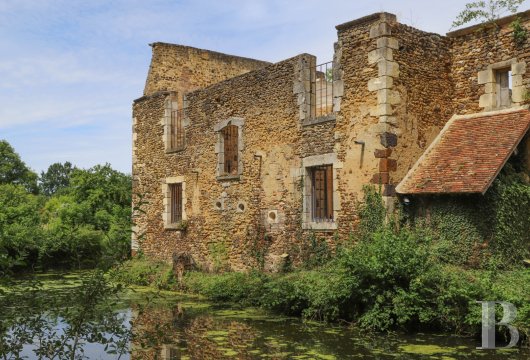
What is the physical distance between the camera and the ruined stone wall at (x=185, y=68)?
715 inches

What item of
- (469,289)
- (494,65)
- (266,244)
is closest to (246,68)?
(266,244)

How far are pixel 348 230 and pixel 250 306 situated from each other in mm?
2490

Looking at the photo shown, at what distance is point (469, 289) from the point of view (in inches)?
341

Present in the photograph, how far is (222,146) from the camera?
49.3ft

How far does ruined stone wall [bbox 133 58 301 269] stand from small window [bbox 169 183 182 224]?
34 cm

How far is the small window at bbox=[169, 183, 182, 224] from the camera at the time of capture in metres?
16.9

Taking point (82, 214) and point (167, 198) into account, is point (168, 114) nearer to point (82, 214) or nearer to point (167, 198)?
point (167, 198)

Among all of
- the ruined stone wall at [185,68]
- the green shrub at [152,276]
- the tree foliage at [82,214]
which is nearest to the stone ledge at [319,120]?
the green shrub at [152,276]

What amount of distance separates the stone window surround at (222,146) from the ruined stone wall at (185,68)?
307 cm

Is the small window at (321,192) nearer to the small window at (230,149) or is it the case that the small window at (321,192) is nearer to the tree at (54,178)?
the small window at (230,149)

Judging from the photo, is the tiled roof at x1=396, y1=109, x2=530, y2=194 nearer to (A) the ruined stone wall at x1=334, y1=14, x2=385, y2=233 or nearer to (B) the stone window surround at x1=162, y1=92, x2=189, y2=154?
(A) the ruined stone wall at x1=334, y1=14, x2=385, y2=233

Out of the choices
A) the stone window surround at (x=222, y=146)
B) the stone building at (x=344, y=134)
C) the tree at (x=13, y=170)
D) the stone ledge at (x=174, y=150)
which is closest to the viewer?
the stone building at (x=344, y=134)

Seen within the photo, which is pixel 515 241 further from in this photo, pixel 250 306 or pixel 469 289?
pixel 250 306

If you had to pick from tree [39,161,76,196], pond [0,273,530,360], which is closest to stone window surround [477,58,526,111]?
pond [0,273,530,360]
